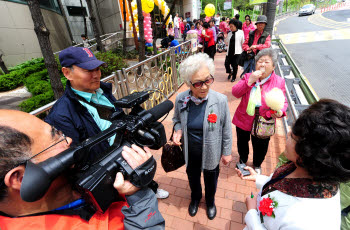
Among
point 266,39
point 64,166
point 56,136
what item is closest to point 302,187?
point 64,166

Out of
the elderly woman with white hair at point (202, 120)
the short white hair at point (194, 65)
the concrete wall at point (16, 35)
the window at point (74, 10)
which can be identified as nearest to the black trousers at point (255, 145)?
the elderly woman with white hair at point (202, 120)

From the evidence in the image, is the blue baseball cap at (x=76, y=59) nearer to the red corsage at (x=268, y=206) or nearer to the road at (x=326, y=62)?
the red corsage at (x=268, y=206)

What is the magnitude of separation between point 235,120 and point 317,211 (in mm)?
1800

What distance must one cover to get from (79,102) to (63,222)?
3.31ft

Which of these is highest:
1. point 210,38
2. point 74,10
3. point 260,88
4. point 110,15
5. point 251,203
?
point 74,10

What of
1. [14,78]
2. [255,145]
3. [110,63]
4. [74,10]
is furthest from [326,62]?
[74,10]

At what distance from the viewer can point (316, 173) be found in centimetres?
96

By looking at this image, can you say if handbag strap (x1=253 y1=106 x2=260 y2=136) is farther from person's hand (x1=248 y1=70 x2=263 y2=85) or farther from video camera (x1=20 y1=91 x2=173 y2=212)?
video camera (x1=20 y1=91 x2=173 y2=212)

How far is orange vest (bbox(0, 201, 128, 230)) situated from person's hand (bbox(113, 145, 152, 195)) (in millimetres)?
215

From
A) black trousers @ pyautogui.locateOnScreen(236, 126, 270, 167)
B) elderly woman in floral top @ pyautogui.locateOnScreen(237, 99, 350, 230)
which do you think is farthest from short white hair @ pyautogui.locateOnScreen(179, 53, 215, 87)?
black trousers @ pyautogui.locateOnScreen(236, 126, 270, 167)

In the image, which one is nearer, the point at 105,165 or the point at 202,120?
the point at 105,165

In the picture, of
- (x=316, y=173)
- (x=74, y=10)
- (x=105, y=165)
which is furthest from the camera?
(x=74, y=10)

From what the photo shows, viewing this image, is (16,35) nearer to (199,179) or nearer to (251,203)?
(199,179)

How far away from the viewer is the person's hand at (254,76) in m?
2.12
